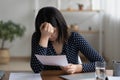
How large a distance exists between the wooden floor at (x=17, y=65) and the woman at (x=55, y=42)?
247 centimetres

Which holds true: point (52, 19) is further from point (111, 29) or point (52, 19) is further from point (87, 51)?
point (111, 29)

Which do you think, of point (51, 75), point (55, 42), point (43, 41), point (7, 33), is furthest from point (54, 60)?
point (7, 33)

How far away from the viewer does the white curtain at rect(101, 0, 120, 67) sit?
13.9 feet

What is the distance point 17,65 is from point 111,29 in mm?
1643

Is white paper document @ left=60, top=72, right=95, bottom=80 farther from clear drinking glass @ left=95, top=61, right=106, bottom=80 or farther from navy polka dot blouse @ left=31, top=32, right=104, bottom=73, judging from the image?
navy polka dot blouse @ left=31, top=32, right=104, bottom=73

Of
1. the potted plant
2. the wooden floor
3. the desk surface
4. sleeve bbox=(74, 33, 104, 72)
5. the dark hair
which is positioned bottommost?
the wooden floor

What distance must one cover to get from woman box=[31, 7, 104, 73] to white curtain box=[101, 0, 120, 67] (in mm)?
2443

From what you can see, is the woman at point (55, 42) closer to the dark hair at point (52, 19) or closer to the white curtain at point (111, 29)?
the dark hair at point (52, 19)

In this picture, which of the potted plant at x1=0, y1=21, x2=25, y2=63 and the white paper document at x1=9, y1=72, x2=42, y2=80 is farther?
the potted plant at x1=0, y1=21, x2=25, y2=63

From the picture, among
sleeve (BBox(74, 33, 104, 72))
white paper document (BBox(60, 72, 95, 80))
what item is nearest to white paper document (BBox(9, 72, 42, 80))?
white paper document (BBox(60, 72, 95, 80))

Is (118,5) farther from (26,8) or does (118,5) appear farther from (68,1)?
(26,8)

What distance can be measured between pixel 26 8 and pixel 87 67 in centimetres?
363

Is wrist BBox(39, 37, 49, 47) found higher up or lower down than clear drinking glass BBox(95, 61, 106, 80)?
higher up

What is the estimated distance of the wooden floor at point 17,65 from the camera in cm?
430
